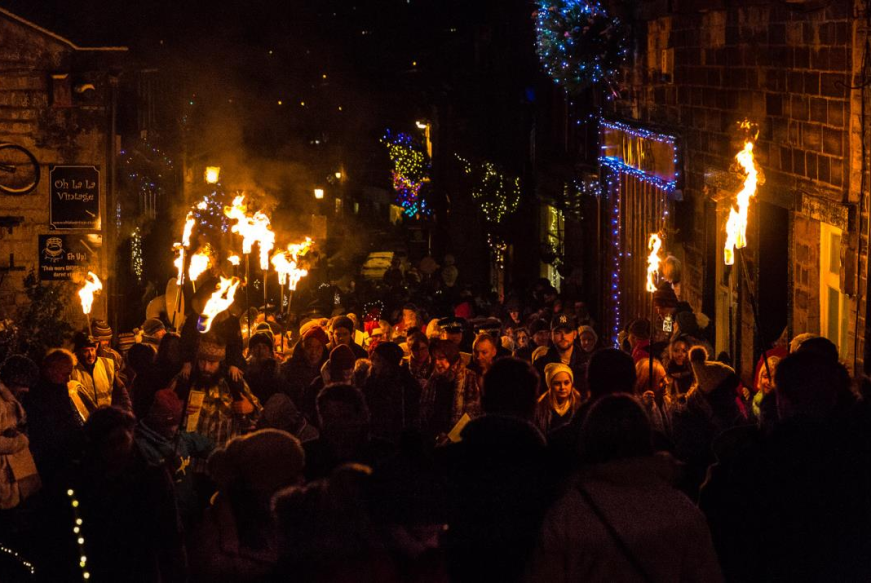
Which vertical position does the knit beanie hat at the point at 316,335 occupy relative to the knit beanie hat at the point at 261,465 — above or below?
below

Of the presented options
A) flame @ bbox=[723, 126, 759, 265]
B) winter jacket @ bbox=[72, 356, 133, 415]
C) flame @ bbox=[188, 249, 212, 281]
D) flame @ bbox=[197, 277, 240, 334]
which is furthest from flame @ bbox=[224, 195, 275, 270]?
flame @ bbox=[723, 126, 759, 265]

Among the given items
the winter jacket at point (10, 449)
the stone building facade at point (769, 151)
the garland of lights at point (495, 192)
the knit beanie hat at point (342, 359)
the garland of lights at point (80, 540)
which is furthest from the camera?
the garland of lights at point (495, 192)

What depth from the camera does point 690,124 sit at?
15.9 m

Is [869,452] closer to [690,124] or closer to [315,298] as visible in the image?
[690,124]

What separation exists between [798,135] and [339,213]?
52488 mm

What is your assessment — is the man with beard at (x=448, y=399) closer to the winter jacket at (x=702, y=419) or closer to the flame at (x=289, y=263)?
the winter jacket at (x=702, y=419)

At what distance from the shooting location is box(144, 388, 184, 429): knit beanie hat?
24.9 feet

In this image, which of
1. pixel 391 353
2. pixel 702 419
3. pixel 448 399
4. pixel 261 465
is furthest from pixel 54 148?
pixel 261 465

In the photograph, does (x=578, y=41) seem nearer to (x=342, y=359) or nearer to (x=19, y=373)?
(x=342, y=359)

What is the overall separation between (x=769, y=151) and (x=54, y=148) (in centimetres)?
1516

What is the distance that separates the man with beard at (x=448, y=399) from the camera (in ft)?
31.9

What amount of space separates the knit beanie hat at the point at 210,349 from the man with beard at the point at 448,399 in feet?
5.23

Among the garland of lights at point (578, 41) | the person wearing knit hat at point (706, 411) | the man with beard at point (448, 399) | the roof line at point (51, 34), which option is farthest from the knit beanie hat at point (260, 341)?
the roof line at point (51, 34)

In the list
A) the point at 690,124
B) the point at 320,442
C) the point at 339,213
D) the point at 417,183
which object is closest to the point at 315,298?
the point at 690,124
